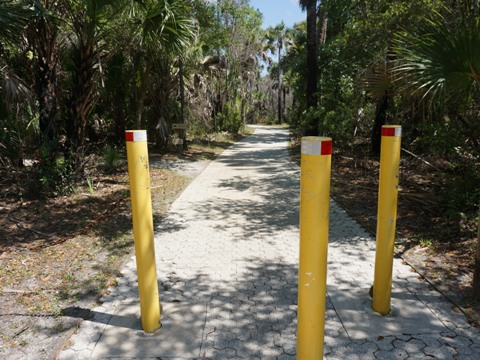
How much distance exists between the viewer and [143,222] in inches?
113

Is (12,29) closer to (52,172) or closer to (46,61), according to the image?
(46,61)

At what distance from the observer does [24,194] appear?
7199 millimetres

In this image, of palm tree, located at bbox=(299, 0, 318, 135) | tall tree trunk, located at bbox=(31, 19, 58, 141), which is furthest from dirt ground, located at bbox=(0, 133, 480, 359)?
palm tree, located at bbox=(299, 0, 318, 135)

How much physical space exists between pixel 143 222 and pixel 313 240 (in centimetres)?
139

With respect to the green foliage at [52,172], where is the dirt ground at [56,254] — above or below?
below

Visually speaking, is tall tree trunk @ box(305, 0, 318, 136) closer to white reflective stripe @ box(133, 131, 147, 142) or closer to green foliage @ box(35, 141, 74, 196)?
green foliage @ box(35, 141, 74, 196)

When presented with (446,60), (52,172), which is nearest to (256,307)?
(446,60)

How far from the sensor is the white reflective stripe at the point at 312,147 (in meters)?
2.05

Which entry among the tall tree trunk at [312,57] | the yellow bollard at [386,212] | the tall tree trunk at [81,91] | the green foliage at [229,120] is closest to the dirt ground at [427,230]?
the yellow bollard at [386,212]

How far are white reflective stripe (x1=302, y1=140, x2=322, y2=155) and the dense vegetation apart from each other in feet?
6.93

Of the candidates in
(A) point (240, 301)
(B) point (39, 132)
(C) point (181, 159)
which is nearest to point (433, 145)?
(A) point (240, 301)

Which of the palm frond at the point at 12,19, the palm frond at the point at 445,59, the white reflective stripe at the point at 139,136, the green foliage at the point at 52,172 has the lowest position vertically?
the green foliage at the point at 52,172

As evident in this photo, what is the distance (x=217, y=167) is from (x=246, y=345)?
30.9ft

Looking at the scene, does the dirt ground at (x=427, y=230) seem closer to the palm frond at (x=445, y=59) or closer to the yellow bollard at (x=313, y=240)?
the yellow bollard at (x=313, y=240)
